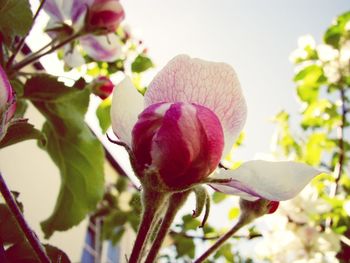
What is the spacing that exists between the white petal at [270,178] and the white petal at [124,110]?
0.10 meters

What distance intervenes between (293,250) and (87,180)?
921 millimetres

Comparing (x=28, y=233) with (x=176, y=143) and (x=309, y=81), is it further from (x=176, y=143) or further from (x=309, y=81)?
(x=309, y=81)

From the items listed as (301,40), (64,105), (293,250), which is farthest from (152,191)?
(301,40)

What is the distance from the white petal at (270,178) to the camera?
0.38 metres

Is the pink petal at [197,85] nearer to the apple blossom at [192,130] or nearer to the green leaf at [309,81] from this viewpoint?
the apple blossom at [192,130]

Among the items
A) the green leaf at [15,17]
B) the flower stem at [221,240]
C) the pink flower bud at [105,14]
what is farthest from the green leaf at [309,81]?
the flower stem at [221,240]

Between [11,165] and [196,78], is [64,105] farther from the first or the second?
[11,165]

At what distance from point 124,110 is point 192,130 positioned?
0.07 metres

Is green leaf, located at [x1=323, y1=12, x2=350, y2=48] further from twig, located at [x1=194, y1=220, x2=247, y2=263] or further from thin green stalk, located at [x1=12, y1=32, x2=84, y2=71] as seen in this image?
twig, located at [x1=194, y1=220, x2=247, y2=263]

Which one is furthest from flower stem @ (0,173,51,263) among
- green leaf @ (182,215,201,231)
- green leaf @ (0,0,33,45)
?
green leaf @ (182,215,201,231)

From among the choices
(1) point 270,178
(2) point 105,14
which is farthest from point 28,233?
(2) point 105,14

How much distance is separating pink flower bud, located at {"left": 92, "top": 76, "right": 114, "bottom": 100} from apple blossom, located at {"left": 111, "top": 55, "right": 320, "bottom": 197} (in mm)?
578

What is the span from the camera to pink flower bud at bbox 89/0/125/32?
2.84ft

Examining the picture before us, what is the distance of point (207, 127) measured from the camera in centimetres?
38
